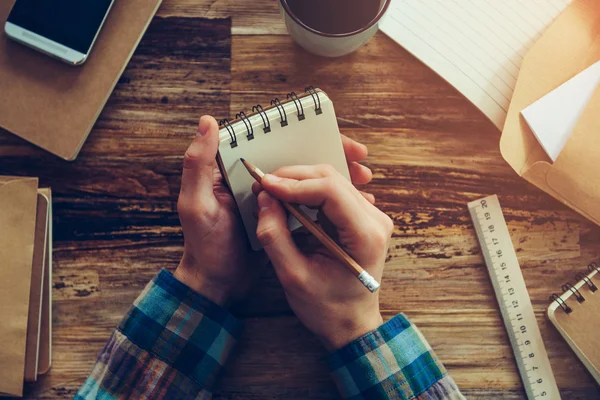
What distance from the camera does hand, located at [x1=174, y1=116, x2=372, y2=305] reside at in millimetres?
698

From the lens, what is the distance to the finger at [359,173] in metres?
0.82

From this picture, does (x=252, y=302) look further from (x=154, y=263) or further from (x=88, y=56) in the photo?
(x=88, y=56)

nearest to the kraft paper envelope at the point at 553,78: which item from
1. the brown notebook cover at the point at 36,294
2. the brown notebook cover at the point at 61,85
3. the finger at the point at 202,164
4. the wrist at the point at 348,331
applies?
the wrist at the point at 348,331

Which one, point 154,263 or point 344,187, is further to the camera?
point 154,263

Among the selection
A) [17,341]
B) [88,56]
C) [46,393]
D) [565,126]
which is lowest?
[46,393]

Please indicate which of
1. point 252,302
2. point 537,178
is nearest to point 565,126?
point 537,178

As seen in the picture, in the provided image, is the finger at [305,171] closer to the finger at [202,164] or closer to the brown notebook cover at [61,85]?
the finger at [202,164]

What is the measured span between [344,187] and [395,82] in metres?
0.31

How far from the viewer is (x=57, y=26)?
2.71ft

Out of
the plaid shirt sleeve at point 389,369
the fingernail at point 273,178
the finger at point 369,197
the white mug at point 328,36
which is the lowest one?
the plaid shirt sleeve at point 389,369

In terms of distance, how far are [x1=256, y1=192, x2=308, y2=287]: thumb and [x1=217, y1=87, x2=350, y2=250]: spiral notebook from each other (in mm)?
61

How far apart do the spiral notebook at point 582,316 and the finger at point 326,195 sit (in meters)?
0.46

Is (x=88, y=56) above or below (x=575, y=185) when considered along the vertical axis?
above

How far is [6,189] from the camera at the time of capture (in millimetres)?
822
